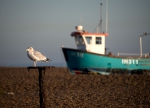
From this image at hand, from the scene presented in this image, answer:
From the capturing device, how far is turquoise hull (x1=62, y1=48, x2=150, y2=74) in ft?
71.6

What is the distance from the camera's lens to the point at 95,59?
21.8 m

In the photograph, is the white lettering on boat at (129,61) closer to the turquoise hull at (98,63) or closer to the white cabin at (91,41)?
the turquoise hull at (98,63)

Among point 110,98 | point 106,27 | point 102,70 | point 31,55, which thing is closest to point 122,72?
point 102,70

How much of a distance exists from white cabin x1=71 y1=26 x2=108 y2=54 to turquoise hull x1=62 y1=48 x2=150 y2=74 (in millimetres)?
1518

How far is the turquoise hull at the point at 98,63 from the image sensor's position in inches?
859

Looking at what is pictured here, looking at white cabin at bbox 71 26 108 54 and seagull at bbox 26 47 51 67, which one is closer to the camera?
seagull at bbox 26 47 51 67

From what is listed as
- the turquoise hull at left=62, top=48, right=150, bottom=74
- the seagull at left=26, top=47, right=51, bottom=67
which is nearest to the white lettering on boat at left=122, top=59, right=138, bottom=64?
the turquoise hull at left=62, top=48, right=150, bottom=74

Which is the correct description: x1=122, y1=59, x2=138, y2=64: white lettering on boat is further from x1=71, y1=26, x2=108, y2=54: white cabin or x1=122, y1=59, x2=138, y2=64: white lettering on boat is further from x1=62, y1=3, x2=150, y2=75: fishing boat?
x1=71, y1=26, x2=108, y2=54: white cabin

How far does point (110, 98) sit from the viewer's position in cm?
1098

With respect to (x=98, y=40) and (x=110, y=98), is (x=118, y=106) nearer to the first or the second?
(x=110, y=98)

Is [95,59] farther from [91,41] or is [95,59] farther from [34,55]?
[34,55]

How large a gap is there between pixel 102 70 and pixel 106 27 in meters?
4.12

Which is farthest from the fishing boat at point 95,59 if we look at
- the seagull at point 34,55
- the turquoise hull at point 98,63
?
the seagull at point 34,55

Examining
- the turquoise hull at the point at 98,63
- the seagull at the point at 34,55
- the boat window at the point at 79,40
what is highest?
the boat window at the point at 79,40
